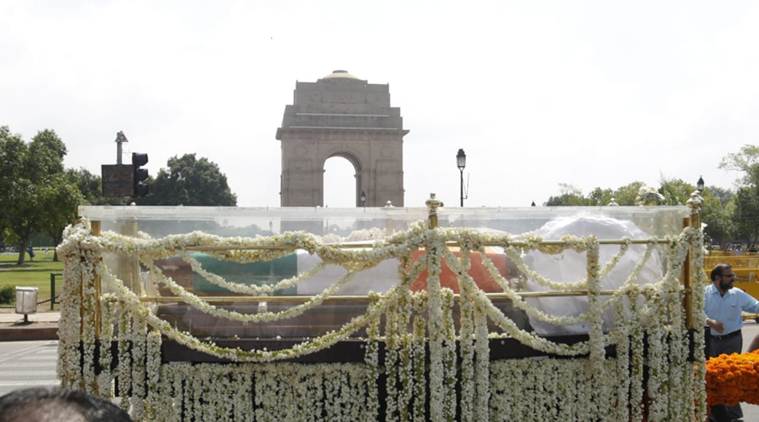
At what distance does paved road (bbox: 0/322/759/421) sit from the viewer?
465 inches

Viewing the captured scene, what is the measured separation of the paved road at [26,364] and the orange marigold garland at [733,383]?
27.1 feet

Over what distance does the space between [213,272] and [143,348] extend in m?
1.02

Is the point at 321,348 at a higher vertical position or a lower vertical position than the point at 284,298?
lower

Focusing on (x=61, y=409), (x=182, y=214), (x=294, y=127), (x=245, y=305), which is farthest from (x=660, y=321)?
(x=294, y=127)

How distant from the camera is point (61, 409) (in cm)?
148

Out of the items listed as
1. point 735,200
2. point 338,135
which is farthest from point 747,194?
point 338,135

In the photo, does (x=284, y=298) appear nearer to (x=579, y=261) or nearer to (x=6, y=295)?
(x=579, y=261)

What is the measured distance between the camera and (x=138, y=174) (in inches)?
659

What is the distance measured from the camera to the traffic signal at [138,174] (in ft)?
54.7

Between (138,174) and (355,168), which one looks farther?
(355,168)

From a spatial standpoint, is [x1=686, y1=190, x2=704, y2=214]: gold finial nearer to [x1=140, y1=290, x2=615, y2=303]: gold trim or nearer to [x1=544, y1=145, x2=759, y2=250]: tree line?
[x1=140, y1=290, x2=615, y2=303]: gold trim

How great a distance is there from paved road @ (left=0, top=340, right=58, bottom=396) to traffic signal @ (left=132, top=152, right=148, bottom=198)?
385 centimetres

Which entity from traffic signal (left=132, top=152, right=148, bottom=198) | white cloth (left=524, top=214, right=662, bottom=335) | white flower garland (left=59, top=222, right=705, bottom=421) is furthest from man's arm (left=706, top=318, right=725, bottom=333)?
traffic signal (left=132, top=152, right=148, bottom=198)

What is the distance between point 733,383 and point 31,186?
153 feet
